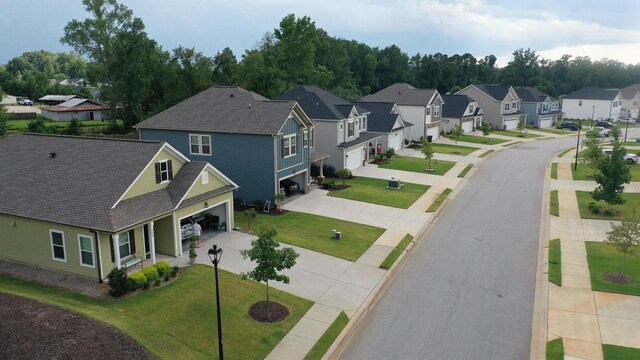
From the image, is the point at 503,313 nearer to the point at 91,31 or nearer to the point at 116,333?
the point at 116,333

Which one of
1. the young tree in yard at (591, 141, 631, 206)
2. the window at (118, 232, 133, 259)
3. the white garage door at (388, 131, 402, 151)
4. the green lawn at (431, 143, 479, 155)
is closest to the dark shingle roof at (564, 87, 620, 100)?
the green lawn at (431, 143, 479, 155)

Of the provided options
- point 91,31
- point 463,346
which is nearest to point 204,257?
point 463,346

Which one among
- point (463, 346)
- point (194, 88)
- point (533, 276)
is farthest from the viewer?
point (194, 88)

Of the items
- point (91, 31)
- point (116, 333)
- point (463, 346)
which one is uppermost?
point (91, 31)

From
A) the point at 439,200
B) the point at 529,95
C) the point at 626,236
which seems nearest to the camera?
the point at 626,236

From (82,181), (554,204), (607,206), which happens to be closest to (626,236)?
(607,206)

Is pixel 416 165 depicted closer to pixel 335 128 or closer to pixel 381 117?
pixel 381 117
